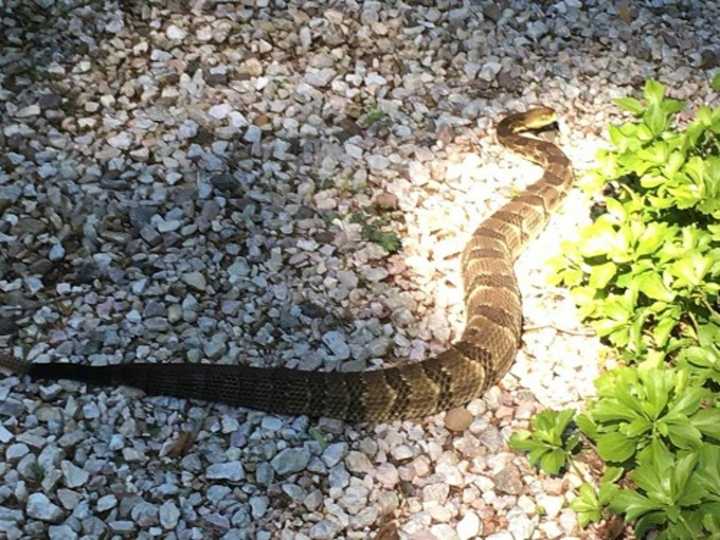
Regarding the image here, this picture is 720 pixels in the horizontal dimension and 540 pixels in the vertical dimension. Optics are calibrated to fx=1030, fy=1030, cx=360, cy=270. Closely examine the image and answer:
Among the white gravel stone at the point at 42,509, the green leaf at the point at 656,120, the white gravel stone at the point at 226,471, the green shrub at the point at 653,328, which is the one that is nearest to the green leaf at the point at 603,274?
the green shrub at the point at 653,328

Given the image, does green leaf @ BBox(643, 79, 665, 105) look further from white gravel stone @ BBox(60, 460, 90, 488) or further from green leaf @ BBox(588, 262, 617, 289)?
white gravel stone @ BBox(60, 460, 90, 488)

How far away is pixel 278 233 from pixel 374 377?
1.05 metres

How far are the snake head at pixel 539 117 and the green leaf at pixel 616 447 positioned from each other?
2.55 metres

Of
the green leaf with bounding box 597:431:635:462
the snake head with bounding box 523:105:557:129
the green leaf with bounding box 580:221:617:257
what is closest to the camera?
the green leaf with bounding box 597:431:635:462

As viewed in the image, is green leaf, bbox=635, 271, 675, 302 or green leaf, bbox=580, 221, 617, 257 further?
green leaf, bbox=580, 221, 617, 257

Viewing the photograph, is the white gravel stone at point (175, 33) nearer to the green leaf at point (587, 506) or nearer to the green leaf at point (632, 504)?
the green leaf at point (587, 506)

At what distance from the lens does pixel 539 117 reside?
239 inches

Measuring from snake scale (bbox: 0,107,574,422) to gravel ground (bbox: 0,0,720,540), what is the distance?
72mm

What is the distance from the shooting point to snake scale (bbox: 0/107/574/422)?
4348 millimetres

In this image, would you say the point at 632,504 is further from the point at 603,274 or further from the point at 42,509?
the point at 42,509

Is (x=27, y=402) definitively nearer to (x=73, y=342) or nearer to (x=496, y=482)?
(x=73, y=342)

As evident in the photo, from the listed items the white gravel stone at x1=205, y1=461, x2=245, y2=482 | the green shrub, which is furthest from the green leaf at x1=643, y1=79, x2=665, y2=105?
the white gravel stone at x1=205, y1=461, x2=245, y2=482

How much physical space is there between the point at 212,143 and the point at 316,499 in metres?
2.25

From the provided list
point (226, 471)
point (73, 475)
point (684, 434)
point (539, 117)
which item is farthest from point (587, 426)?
point (539, 117)
